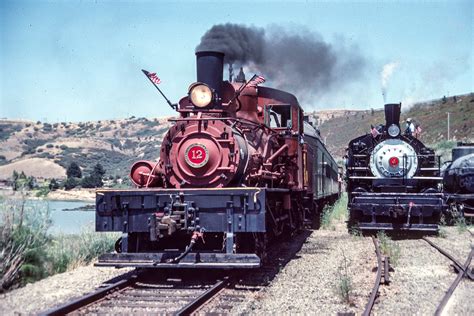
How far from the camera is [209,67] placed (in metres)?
9.19

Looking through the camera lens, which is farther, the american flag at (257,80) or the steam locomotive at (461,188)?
the steam locomotive at (461,188)

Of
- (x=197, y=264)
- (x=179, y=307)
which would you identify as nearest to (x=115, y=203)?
(x=197, y=264)

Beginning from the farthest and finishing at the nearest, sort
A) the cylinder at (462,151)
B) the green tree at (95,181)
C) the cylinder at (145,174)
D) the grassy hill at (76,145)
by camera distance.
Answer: the grassy hill at (76,145)
the green tree at (95,181)
the cylinder at (462,151)
the cylinder at (145,174)

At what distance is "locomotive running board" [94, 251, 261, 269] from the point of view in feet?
25.6

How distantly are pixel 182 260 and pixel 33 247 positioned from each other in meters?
3.22

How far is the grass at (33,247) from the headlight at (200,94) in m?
3.66

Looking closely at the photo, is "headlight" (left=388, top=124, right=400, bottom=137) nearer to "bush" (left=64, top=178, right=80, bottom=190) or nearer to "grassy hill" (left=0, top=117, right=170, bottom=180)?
"bush" (left=64, top=178, right=80, bottom=190)

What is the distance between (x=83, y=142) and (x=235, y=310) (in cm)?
6461

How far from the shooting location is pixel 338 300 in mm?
7109

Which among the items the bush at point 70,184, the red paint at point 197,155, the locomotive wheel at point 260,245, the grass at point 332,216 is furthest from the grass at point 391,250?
the bush at point 70,184

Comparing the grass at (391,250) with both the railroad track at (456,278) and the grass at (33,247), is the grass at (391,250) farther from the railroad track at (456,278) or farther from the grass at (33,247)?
the grass at (33,247)

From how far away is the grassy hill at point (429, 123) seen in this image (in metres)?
58.3

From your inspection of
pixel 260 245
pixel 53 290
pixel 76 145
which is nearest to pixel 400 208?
pixel 260 245

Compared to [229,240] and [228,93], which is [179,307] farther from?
[228,93]
